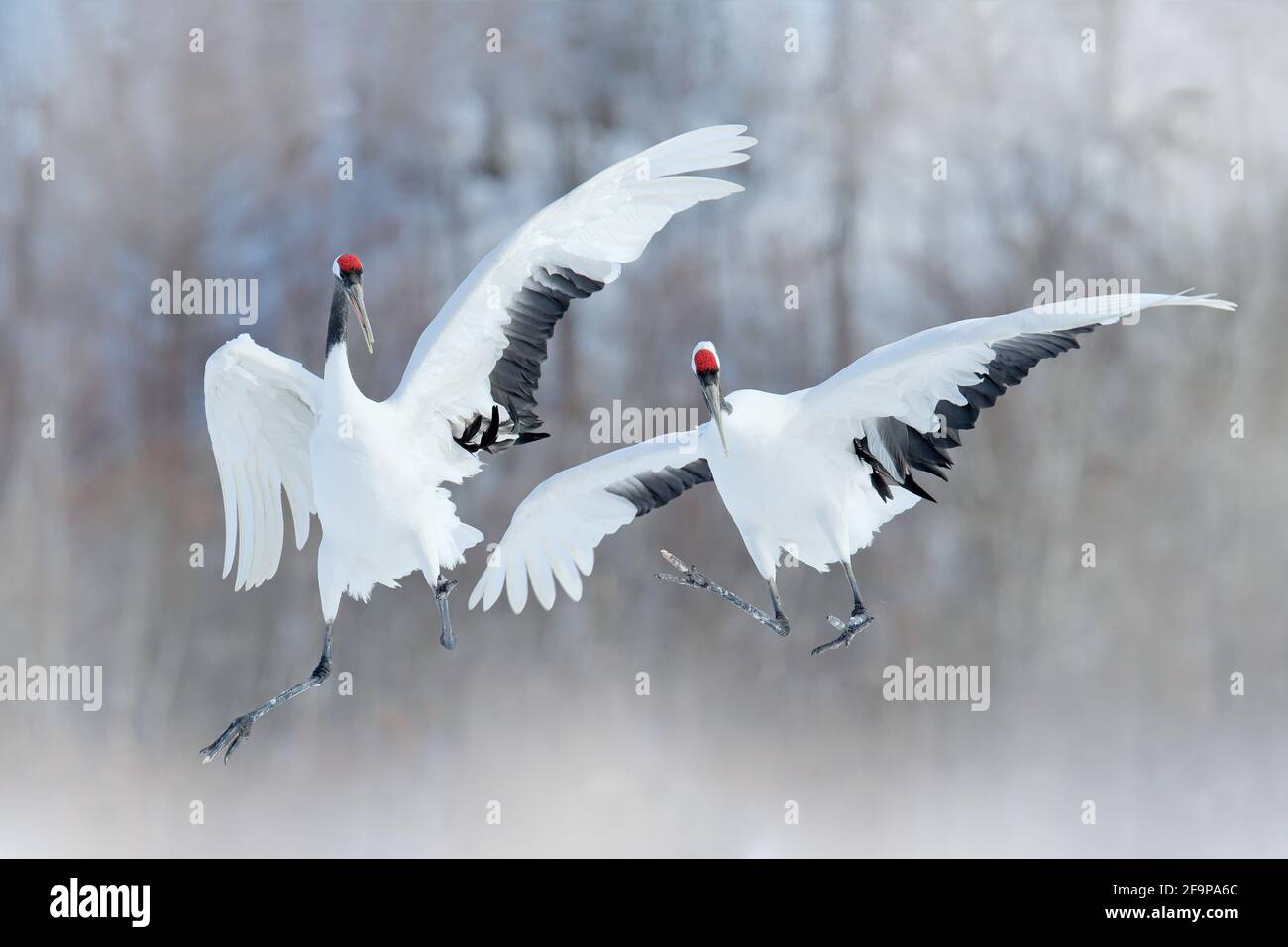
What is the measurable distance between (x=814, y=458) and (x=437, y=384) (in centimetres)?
125

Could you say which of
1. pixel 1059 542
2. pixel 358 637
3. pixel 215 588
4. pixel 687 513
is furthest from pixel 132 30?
pixel 1059 542

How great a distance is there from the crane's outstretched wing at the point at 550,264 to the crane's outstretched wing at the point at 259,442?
46cm

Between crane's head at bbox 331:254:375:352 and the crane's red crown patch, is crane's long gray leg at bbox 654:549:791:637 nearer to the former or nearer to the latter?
the crane's red crown patch

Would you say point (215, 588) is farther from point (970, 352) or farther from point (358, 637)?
point (970, 352)

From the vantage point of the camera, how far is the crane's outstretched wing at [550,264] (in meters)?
4.10

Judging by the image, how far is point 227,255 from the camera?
6734mm

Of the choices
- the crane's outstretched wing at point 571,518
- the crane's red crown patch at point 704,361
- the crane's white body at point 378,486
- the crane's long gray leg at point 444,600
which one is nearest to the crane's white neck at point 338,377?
the crane's white body at point 378,486

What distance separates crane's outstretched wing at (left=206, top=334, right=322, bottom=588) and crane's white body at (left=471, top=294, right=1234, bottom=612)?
0.76 metres

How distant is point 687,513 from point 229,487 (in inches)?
106

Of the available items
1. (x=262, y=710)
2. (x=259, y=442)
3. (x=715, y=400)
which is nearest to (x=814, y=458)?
(x=715, y=400)

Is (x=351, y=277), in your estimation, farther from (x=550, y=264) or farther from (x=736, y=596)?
Answer: (x=736, y=596)

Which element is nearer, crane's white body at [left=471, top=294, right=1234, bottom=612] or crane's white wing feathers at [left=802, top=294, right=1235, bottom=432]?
crane's white wing feathers at [left=802, top=294, right=1235, bottom=432]

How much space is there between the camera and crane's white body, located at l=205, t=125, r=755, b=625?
4117 millimetres

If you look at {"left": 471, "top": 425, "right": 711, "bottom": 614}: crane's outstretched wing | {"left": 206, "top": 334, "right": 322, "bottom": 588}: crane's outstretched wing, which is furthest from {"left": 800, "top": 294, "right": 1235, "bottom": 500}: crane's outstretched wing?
{"left": 206, "top": 334, "right": 322, "bottom": 588}: crane's outstretched wing
